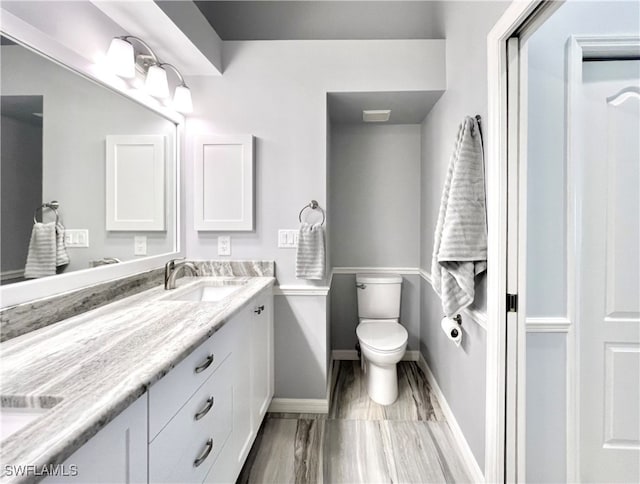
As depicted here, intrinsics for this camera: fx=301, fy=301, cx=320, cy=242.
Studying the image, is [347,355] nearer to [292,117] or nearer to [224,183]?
[224,183]

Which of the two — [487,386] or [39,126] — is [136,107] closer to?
[39,126]

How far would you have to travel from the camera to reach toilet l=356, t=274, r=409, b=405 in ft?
6.62

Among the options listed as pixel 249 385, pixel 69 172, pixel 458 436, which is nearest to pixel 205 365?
pixel 249 385

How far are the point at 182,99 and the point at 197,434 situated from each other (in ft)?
5.83

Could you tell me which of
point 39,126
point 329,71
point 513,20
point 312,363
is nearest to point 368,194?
point 329,71

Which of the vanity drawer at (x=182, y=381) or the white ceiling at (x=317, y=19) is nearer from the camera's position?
the vanity drawer at (x=182, y=381)

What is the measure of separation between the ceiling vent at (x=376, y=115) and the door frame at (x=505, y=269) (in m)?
1.10

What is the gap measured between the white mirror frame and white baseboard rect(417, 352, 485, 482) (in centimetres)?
198

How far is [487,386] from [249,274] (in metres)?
1.47

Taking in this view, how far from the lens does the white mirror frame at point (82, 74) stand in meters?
0.99

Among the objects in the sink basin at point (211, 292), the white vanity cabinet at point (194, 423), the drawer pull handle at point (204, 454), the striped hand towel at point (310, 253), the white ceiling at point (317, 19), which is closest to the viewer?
the white vanity cabinet at point (194, 423)

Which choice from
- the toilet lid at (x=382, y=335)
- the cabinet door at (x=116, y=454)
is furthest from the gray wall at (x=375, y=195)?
the cabinet door at (x=116, y=454)

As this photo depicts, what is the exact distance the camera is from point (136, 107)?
164 centimetres

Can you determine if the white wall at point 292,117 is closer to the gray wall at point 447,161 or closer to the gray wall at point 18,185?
the gray wall at point 447,161
